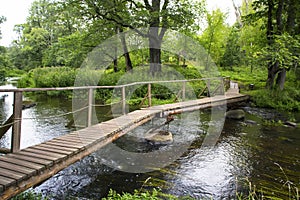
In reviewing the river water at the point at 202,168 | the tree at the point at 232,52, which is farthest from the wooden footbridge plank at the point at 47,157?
the tree at the point at 232,52

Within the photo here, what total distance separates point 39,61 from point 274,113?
2985 cm

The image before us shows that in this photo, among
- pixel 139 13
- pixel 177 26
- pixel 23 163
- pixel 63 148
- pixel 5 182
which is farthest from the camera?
pixel 177 26

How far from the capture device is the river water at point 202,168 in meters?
4.32

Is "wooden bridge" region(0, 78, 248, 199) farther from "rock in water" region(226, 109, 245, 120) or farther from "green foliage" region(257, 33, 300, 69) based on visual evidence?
"green foliage" region(257, 33, 300, 69)

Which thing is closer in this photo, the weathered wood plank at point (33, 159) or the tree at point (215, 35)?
the weathered wood plank at point (33, 159)

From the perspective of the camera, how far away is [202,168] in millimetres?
5262

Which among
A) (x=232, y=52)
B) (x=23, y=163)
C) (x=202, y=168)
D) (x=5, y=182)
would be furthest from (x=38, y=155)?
(x=232, y=52)

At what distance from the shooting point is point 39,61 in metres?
31.7

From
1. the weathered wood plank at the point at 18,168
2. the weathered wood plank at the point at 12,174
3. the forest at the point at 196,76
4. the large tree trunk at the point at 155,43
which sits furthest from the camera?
the large tree trunk at the point at 155,43

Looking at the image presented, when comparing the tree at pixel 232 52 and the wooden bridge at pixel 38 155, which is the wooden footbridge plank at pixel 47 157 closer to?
the wooden bridge at pixel 38 155

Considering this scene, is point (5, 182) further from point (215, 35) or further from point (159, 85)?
point (215, 35)

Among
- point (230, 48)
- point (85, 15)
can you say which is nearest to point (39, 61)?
point (85, 15)

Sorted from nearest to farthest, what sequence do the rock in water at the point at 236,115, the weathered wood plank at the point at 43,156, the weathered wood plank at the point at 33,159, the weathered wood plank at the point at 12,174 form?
the weathered wood plank at the point at 12,174
the weathered wood plank at the point at 33,159
the weathered wood plank at the point at 43,156
the rock in water at the point at 236,115

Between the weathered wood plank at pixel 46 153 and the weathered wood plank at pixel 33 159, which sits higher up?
the weathered wood plank at pixel 46 153
